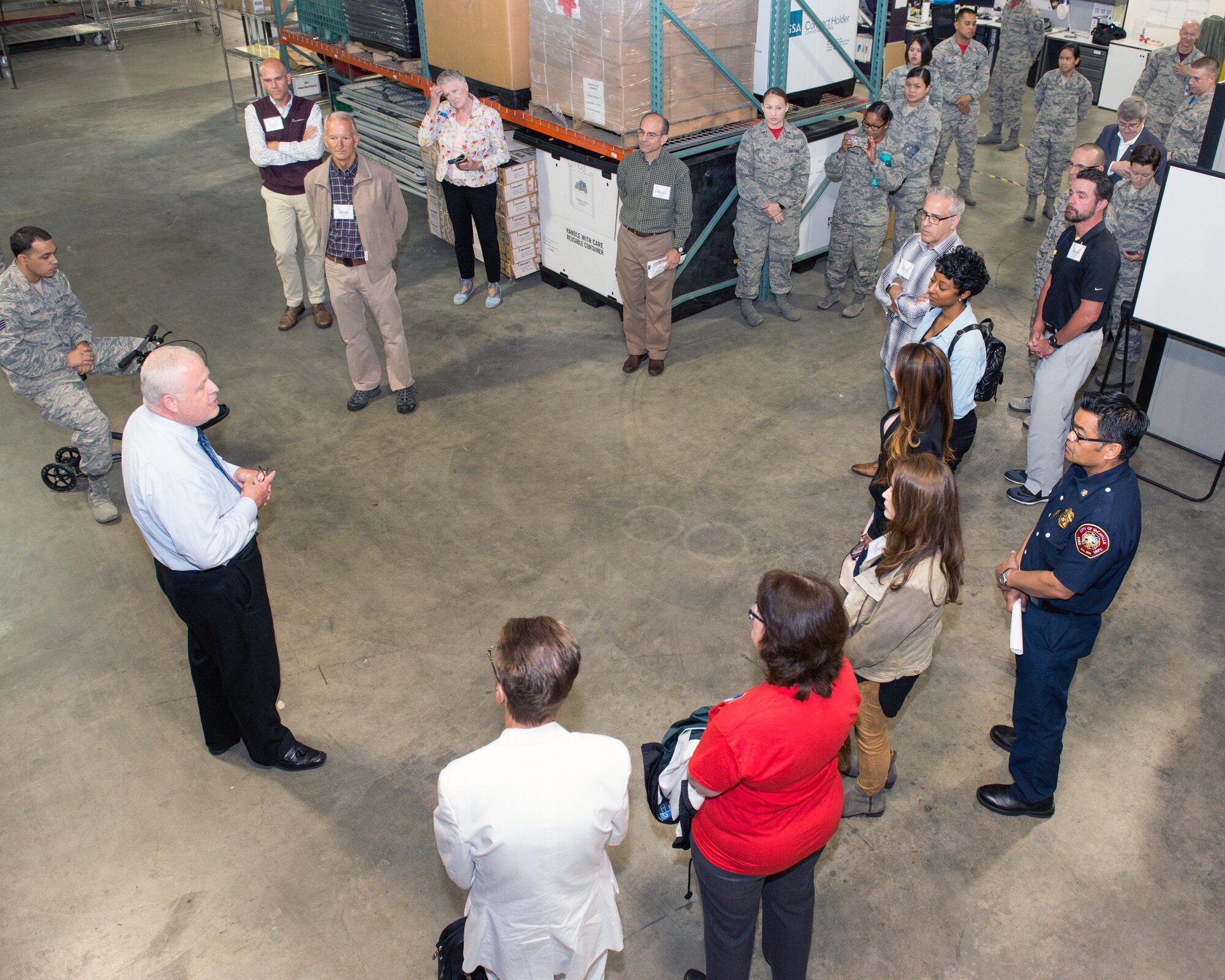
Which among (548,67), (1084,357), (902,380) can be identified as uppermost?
(548,67)

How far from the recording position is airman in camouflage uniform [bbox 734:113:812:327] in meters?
6.16

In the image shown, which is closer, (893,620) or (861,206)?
(893,620)

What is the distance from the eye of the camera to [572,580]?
464 cm

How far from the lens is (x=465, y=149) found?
6.33 meters

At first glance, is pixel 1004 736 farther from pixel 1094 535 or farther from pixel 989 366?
pixel 989 366

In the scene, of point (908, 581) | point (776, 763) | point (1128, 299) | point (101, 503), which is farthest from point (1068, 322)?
point (101, 503)

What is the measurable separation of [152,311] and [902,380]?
5.86 meters

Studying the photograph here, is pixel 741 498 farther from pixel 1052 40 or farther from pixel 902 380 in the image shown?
pixel 1052 40

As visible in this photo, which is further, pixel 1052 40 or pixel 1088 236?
pixel 1052 40

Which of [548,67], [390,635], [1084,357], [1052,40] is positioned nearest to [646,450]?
[390,635]

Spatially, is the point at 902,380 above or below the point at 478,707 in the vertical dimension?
above

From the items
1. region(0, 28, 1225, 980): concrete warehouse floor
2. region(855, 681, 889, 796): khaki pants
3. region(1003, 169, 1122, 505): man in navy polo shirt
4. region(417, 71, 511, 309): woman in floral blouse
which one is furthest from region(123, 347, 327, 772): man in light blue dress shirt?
region(1003, 169, 1122, 505): man in navy polo shirt

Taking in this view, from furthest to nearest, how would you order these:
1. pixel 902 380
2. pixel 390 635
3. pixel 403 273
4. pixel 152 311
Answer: pixel 403 273 → pixel 152 311 → pixel 390 635 → pixel 902 380

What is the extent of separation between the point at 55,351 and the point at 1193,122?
774 cm
